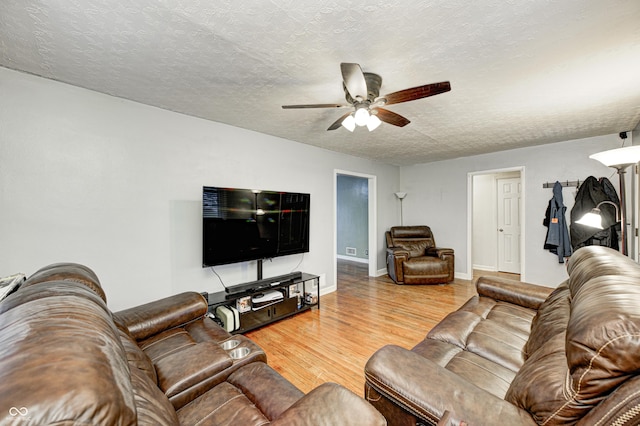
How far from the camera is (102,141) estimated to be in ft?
7.60

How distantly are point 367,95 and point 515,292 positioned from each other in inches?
81.2

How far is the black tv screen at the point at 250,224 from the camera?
2.76 m

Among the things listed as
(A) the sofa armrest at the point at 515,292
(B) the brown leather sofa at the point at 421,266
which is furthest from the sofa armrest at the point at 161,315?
(B) the brown leather sofa at the point at 421,266

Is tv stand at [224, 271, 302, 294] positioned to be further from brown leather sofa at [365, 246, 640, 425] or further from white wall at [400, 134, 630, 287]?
white wall at [400, 134, 630, 287]

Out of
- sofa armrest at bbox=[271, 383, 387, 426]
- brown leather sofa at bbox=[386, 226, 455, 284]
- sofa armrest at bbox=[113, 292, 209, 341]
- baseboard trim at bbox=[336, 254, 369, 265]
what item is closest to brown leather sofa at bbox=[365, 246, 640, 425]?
sofa armrest at bbox=[271, 383, 387, 426]

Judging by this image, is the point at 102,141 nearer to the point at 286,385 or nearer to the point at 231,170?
the point at 231,170

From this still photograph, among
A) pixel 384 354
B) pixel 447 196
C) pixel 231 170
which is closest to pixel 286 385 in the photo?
pixel 384 354

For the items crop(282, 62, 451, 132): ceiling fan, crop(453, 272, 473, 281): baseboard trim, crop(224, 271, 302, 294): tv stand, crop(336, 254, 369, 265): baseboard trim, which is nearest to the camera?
crop(282, 62, 451, 132): ceiling fan

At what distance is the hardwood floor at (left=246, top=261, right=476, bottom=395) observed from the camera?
7.34ft

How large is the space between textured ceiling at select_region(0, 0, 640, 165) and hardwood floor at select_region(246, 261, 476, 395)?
2.39 meters

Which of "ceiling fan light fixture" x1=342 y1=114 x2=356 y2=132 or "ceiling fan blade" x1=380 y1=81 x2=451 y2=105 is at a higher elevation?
"ceiling fan blade" x1=380 y1=81 x2=451 y2=105

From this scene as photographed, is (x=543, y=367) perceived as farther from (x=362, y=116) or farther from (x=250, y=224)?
(x=250, y=224)

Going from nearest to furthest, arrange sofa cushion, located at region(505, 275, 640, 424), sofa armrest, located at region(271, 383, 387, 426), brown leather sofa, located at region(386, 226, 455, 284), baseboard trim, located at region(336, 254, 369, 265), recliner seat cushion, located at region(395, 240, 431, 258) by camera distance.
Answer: sofa cushion, located at region(505, 275, 640, 424) < sofa armrest, located at region(271, 383, 387, 426) < brown leather sofa, located at region(386, 226, 455, 284) < recliner seat cushion, located at region(395, 240, 431, 258) < baseboard trim, located at region(336, 254, 369, 265)

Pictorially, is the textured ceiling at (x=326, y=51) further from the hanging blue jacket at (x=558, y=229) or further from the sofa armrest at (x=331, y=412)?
the sofa armrest at (x=331, y=412)
